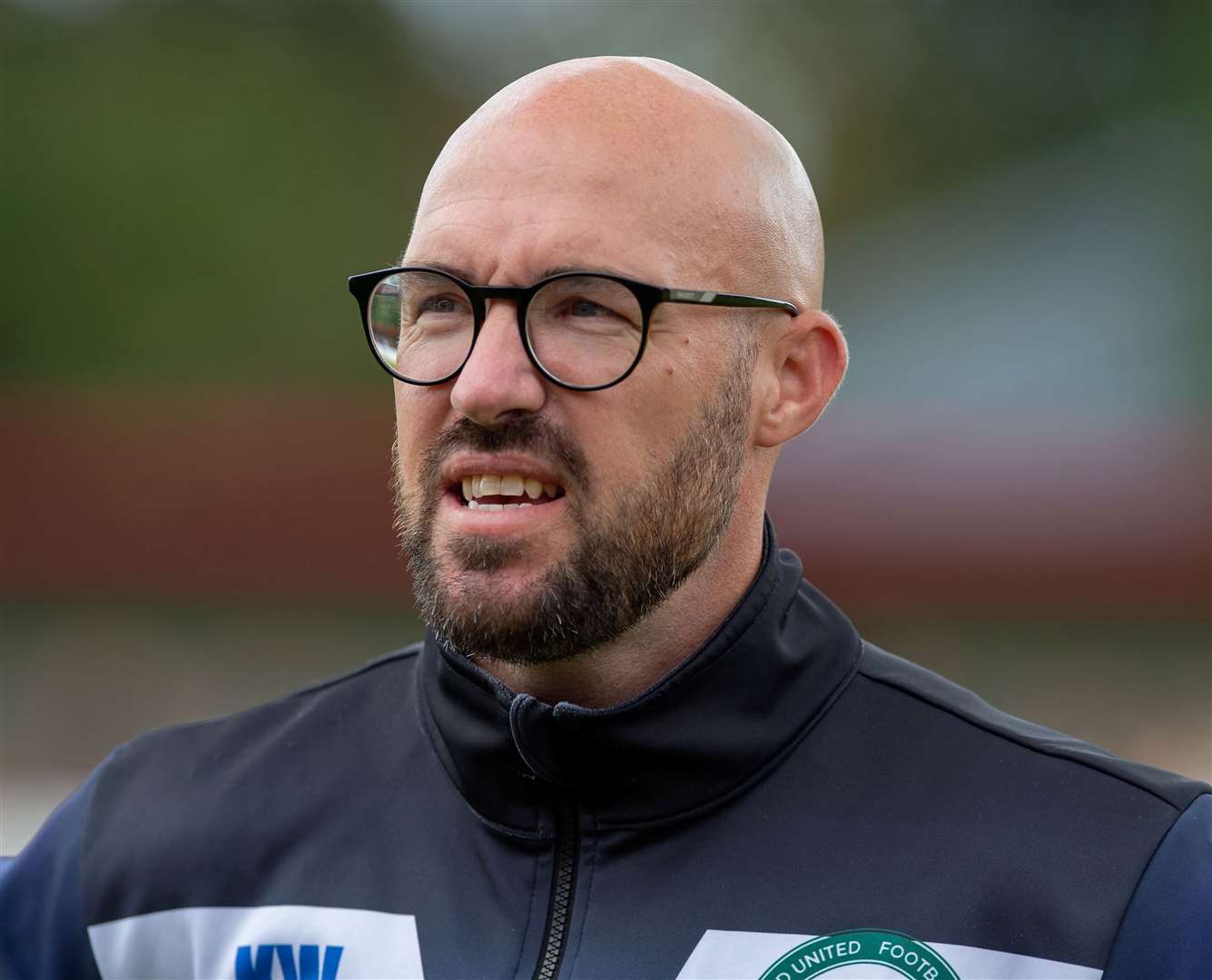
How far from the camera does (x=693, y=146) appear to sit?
2.02m

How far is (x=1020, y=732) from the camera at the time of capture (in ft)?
6.45

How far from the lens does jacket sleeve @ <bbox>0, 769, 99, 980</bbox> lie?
2.08 meters

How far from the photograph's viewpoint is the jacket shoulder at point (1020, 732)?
1.84m

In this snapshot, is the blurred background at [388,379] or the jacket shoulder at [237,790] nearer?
the jacket shoulder at [237,790]

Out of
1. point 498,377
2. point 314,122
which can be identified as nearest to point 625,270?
point 498,377

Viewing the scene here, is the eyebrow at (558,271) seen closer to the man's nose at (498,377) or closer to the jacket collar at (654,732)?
the man's nose at (498,377)

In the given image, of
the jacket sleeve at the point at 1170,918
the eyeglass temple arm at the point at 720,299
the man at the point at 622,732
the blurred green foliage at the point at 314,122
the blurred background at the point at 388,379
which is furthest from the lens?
the blurred green foliage at the point at 314,122

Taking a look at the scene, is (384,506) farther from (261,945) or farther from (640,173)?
(640,173)

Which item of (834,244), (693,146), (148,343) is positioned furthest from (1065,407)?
A: (693,146)

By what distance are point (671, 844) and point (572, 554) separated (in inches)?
15.6

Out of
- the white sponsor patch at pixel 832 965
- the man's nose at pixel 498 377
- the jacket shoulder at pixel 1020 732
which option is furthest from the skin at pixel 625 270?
the white sponsor patch at pixel 832 965

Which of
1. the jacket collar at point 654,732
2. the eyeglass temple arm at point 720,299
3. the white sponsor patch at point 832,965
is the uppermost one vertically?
the eyeglass temple arm at point 720,299

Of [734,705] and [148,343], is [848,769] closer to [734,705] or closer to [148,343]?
[734,705]

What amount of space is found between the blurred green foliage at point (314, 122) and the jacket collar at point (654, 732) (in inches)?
433
